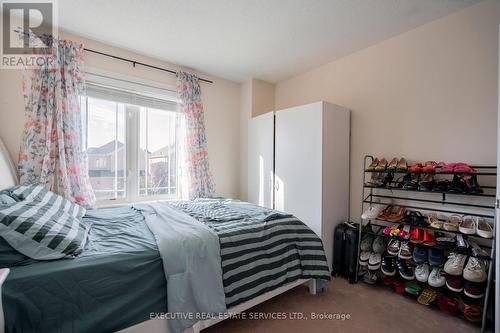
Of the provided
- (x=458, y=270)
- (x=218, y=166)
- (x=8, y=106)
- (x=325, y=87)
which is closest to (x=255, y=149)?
(x=218, y=166)

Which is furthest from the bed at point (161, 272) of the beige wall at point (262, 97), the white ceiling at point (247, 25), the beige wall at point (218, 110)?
the beige wall at point (262, 97)

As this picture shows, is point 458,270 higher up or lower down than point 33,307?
lower down

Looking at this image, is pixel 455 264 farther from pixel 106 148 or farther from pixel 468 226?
pixel 106 148

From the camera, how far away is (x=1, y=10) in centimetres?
211

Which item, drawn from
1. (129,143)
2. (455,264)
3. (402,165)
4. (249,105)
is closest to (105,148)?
(129,143)

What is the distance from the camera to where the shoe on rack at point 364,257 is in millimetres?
2350

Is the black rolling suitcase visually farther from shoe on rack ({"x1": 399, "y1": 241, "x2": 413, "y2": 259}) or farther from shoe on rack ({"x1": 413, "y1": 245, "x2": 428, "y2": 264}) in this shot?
shoe on rack ({"x1": 413, "y1": 245, "x2": 428, "y2": 264})

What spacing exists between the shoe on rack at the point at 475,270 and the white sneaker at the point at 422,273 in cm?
30

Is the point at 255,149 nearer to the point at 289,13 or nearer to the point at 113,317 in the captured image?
the point at 289,13

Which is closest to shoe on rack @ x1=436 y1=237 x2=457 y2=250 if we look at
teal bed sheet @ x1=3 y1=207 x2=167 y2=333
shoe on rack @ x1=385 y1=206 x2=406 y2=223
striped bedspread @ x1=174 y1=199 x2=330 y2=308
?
shoe on rack @ x1=385 y1=206 x2=406 y2=223

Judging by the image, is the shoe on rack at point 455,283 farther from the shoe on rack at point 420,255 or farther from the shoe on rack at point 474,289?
the shoe on rack at point 420,255

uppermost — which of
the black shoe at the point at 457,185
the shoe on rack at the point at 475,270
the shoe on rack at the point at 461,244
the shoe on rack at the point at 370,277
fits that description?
the black shoe at the point at 457,185

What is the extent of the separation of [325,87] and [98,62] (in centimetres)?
287

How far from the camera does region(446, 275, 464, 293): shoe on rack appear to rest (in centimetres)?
177
